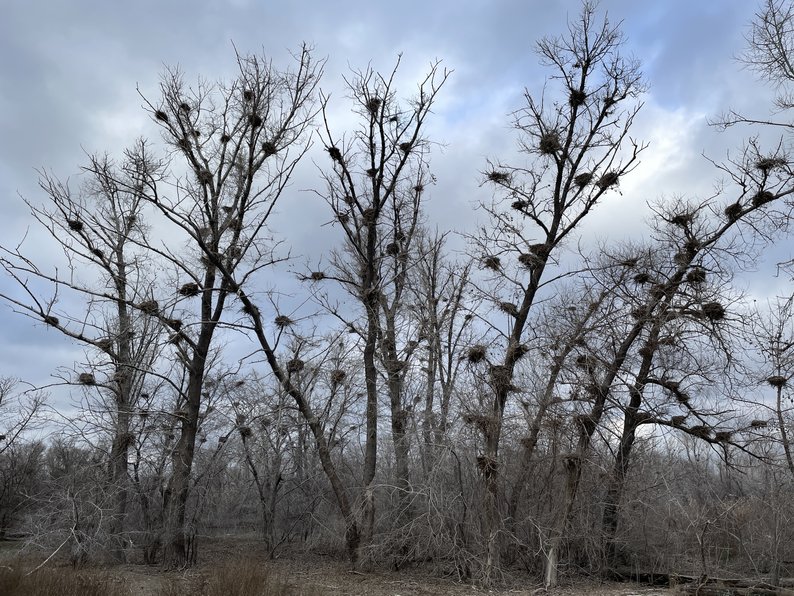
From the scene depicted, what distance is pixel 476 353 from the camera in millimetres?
14047

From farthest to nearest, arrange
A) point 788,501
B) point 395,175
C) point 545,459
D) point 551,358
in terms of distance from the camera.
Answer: point 395,175 < point 788,501 < point 551,358 < point 545,459

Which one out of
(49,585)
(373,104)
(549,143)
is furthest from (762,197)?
(49,585)

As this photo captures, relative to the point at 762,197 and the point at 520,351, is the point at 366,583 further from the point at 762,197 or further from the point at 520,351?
the point at 762,197

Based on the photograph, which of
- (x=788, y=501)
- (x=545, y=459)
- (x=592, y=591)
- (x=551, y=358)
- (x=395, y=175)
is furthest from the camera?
(x=395, y=175)

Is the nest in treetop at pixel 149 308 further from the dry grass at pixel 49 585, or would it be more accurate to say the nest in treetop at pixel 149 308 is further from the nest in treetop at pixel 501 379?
the nest in treetop at pixel 501 379

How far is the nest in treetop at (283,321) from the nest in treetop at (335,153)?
423 cm

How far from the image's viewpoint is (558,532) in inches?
502

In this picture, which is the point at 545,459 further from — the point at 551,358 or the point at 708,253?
the point at 708,253

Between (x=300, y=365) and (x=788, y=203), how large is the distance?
11834 mm

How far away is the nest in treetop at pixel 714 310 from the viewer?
47.1 ft

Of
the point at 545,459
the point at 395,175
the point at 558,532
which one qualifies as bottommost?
the point at 558,532

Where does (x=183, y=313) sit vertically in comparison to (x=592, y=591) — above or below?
above

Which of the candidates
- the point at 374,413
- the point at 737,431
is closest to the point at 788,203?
the point at 737,431

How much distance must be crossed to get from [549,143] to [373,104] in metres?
4.48
